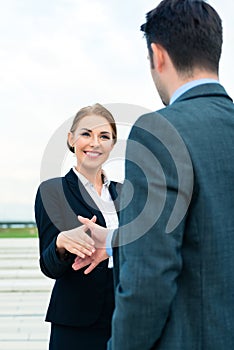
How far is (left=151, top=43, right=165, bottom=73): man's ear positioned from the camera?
4.04 ft

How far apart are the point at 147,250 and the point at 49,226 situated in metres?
0.78

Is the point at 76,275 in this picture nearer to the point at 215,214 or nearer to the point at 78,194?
the point at 78,194

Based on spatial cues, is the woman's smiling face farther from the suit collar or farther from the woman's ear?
the suit collar

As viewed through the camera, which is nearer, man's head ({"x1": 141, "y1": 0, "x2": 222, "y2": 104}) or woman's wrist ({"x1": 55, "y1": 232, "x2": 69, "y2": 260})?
man's head ({"x1": 141, "y1": 0, "x2": 222, "y2": 104})

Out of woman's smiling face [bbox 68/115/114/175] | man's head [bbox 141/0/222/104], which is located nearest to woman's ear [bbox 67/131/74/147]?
woman's smiling face [bbox 68/115/114/175]

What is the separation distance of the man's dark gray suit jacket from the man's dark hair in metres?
0.11

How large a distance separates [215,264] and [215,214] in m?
0.11

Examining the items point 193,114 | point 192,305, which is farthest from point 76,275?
point 193,114

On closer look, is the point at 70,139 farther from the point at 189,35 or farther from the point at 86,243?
the point at 189,35

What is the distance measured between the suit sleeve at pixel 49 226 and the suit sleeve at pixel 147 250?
0.63 meters

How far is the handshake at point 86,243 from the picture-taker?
1.59 meters

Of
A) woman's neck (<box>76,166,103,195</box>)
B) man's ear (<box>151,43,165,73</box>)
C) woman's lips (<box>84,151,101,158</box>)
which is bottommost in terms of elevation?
woman's neck (<box>76,166,103,195</box>)

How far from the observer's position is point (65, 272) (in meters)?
1.81

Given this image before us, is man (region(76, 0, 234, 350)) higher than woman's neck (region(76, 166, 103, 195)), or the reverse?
man (region(76, 0, 234, 350))
